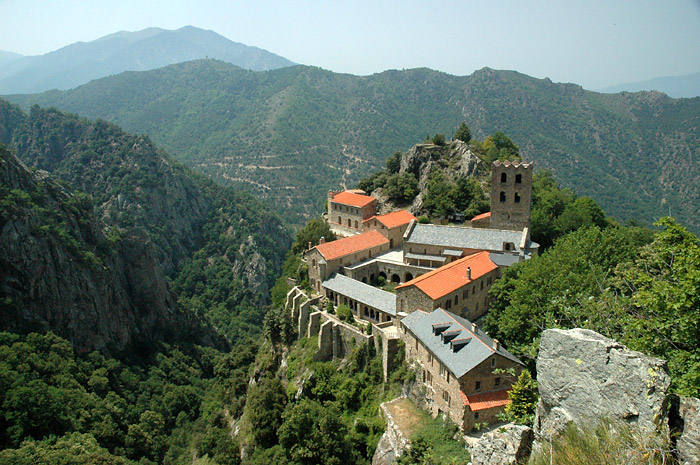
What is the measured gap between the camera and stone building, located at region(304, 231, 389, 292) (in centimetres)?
4903

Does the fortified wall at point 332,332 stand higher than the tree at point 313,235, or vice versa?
the tree at point 313,235

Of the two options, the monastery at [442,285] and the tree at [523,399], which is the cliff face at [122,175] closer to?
the monastery at [442,285]

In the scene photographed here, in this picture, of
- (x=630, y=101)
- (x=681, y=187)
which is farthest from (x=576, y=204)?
(x=630, y=101)

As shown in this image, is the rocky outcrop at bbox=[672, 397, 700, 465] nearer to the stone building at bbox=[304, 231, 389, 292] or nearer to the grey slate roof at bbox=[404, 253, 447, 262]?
the grey slate roof at bbox=[404, 253, 447, 262]

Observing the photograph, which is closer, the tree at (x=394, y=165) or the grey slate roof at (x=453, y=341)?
the grey slate roof at (x=453, y=341)

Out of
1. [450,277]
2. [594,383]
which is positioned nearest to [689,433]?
[594,383]

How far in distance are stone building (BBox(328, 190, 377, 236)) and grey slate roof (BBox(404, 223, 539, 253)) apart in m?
14.6

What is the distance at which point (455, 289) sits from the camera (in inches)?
1483

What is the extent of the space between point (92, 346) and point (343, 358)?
5086 cm

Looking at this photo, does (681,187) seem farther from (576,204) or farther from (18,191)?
(18,191)

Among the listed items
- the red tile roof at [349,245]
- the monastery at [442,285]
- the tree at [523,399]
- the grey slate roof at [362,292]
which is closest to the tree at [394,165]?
the monastery at [442,285]

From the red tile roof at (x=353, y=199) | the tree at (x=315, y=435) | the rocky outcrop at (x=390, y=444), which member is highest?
the red tile roof at (x=353, y=199)

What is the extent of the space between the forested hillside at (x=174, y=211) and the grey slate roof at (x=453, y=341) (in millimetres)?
79032

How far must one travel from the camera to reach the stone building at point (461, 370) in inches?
1141
